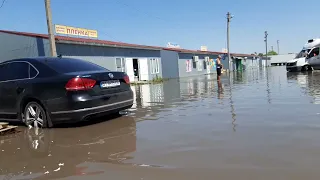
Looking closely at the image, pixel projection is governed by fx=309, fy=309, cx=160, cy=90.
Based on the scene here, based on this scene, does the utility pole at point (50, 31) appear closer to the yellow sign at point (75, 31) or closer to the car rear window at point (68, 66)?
the yellow sign at point (75, 31)

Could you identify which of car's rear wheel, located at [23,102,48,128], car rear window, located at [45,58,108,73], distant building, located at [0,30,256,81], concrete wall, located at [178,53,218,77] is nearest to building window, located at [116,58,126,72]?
distant building, located at [0,30,256,81]

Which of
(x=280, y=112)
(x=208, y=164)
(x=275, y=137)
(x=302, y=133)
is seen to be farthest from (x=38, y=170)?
(x=280, y=112)

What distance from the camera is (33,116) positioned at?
607 cm

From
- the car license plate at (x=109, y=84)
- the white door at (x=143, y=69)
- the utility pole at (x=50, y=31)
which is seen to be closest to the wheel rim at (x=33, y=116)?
the car license plate at (x=109, y=84)

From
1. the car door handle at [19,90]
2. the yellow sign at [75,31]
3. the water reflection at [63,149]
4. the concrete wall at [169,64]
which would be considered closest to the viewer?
the water reflection at [63,149]

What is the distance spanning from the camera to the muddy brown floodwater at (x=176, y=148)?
3.26 meters

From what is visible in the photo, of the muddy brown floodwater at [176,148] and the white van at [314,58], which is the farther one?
the white van at [314,58]

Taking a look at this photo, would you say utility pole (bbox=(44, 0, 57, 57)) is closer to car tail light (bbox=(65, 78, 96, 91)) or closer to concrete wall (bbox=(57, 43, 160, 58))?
concrete wall (bbox=(57, 43, 160, 58))

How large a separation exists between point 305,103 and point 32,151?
6.23m

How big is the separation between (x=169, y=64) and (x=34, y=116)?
27725mm

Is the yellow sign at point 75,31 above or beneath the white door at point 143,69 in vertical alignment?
above

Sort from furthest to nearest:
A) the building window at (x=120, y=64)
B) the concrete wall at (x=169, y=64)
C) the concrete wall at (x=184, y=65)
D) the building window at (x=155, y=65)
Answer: the concrete wall at (x=184, y=65)
the concrete wall at (x=169, y=64)
the building window at (x=155, y=65)
the building window at (x=120, y=64)

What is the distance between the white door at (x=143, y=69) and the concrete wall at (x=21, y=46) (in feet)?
34.1

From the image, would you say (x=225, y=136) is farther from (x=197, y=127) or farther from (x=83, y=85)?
(x=83, y=85)
